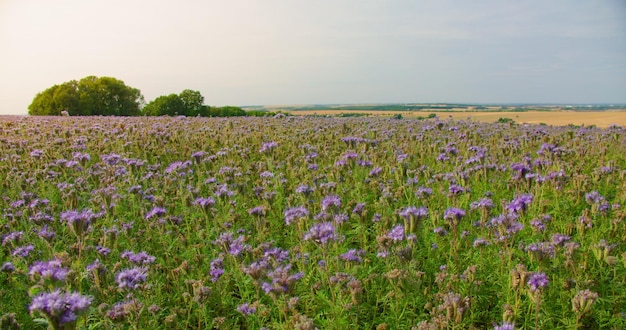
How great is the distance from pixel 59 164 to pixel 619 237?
296 inches

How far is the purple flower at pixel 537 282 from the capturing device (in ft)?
9.20

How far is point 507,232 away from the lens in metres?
3.73

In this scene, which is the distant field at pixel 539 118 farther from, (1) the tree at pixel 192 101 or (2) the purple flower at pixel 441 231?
(1) the tree at pixel 192 101

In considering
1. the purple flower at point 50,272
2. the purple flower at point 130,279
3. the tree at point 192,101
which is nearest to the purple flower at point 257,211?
the purple flower at point 130,279

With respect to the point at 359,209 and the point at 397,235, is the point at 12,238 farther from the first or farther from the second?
the point at 397,235

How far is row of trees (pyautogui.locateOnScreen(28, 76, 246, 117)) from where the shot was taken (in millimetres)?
43375

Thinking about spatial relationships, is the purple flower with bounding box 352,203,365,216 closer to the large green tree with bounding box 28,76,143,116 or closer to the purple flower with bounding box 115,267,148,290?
the purple flower with bounding box 115,267,148,290

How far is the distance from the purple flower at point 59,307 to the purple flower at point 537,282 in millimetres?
2710

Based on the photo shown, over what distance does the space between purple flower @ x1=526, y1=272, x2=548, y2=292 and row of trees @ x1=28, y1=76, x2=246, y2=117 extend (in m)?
41.5

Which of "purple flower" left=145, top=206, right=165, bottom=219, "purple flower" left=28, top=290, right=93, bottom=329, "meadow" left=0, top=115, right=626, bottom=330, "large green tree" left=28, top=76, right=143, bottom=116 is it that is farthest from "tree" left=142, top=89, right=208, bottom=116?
"purple flower" left=28, top=290, right=93, bottom=329

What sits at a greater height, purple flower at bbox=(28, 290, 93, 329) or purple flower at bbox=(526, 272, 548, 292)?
purple flower at bbox=(28, 290, 93, 329)

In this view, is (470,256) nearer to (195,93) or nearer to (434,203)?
(434,203)

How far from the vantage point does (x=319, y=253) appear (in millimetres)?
4332

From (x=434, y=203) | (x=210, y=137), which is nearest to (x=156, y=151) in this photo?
(x=210, y=137)
